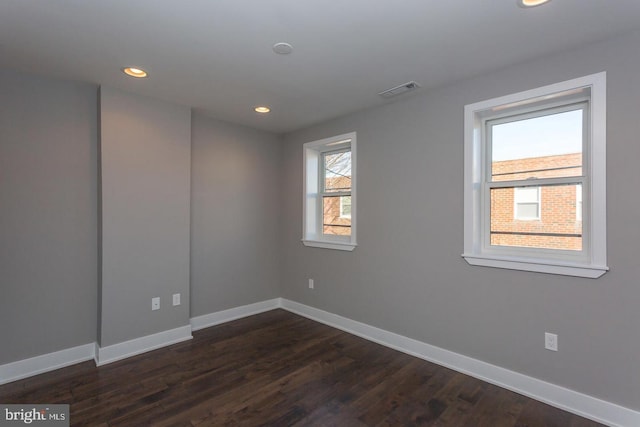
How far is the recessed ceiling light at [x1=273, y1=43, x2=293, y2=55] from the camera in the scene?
6.91 ft

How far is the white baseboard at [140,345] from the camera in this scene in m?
2.79

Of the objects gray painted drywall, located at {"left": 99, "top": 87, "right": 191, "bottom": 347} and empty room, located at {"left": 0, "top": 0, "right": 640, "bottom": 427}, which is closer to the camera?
empty room, located at {"left": 0, "top": 0, "right": 640, "bottom": 427}

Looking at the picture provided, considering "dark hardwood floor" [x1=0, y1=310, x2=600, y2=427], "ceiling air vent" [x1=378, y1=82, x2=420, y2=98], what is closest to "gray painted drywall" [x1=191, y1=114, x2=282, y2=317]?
"dark hardwood floor" [x1=0, y1=310, x2=600, y2=427]

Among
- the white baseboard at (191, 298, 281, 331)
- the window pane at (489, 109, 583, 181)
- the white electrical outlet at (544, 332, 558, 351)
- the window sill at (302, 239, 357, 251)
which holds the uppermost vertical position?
the window pane at (489, 109, 583, 181)

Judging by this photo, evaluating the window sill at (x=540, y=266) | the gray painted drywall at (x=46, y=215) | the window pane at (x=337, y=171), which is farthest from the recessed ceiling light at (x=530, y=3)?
the gray painted drywall at (x=46, y=215)

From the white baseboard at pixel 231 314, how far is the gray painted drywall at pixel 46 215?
1058mm

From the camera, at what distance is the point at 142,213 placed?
9.90ft

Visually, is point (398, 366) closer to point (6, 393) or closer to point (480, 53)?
point (480, 53)

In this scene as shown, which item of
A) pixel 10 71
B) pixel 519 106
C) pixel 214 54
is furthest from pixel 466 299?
pixel 10 71

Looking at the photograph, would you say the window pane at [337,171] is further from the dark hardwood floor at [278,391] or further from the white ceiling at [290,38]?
the dark hardwood floor at [278,391]

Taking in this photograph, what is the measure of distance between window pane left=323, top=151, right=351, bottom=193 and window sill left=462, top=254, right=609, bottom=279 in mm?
1801

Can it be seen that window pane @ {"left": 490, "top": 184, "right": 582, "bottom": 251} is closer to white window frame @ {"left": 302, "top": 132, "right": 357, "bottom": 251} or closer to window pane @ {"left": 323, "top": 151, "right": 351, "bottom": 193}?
white window frame @ {"left": 302, "top": 132, "right": 357, "bottom": 251}

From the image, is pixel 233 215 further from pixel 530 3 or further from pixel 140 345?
pixel 530 3

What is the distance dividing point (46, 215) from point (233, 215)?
A: 184 cm
